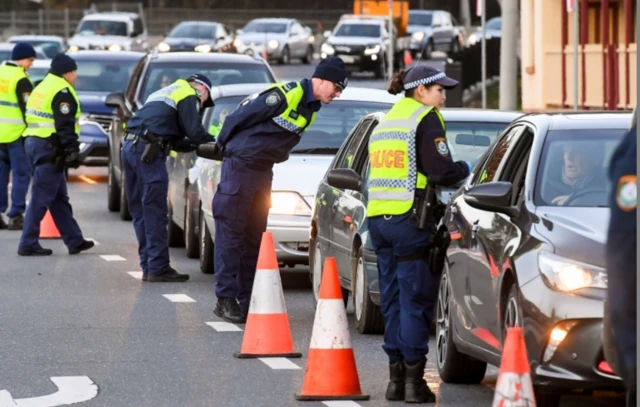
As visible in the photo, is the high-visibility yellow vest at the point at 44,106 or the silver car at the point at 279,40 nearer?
the high-visibility yellow vest at the point at 44,106

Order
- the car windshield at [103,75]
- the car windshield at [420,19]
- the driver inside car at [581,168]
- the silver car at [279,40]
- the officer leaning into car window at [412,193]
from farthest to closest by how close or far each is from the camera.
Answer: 1. the car windshield at [420,19]
2. the silver car at [279,40]
3. the car windshield at [103,75]
4. the officer leaning into car window at [412,193]
5. the driver inside car at [581,168]

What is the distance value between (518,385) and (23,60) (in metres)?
13.1

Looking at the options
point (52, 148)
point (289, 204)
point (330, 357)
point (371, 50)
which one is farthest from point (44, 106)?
point (371, 50)

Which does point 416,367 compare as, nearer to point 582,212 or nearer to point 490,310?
point 490,310

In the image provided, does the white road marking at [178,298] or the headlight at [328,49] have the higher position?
the white road marking at [178,298]

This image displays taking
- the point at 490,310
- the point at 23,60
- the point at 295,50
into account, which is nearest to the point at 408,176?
the point at 490,310

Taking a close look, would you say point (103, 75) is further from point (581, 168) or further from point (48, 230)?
point (581, 168)

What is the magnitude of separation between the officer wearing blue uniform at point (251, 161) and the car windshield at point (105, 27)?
50123 millimetres

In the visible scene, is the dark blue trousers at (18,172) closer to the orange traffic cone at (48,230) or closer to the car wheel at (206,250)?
the orange traffic cone at (48,230)

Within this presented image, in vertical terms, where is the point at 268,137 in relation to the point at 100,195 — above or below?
above

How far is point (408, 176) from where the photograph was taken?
28.5ft

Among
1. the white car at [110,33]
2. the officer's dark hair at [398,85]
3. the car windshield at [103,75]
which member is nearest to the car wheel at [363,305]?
the officer's dark hair at [398,85]

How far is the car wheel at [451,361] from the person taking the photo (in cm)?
925

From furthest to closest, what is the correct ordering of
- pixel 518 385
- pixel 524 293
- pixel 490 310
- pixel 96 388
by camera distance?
pixel 96 388 < pixel 490 310 < pixel 524 293 < pixel 518 385
